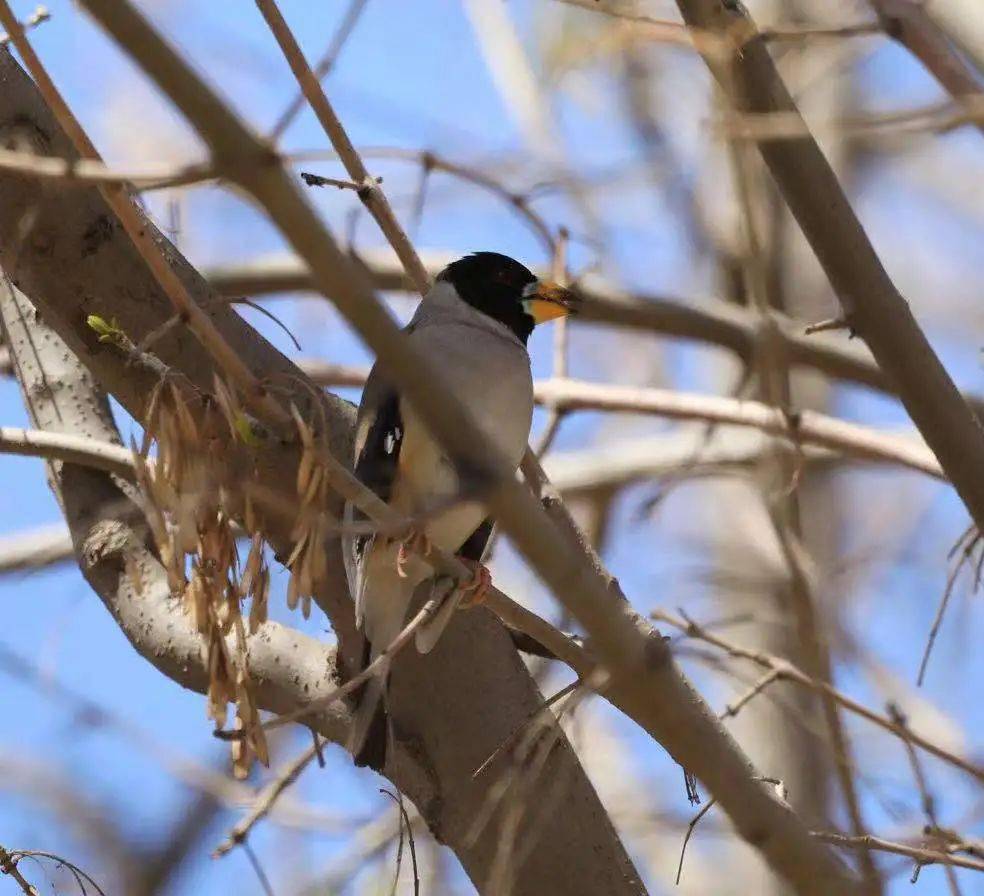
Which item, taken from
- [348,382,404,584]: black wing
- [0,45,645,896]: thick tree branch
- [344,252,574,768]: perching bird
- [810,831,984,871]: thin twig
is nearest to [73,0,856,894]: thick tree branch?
[810,831,984,871]: thin twig

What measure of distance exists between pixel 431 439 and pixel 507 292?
209 centimetres

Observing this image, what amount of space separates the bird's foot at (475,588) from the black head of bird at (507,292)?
1537 mm

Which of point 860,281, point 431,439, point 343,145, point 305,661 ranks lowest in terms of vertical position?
point 305,661

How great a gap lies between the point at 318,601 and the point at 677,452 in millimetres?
3465

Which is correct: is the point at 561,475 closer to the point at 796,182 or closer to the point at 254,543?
the point at 796,182

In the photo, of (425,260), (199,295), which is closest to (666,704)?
(199,295)

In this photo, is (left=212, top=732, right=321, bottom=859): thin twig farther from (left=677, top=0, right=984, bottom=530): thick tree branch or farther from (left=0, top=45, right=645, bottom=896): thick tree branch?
(left=677, top=0, right=984, bottom=530): thick tree branch

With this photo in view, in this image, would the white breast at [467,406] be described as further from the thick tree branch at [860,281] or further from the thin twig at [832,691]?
the thick tree branch at [860,281]

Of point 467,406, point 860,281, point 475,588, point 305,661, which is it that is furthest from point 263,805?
point 860,281

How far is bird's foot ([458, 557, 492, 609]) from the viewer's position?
278 centimetres

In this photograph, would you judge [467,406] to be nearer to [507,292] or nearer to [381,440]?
[381,440]

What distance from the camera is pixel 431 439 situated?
114 inches

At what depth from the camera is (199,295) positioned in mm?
3250

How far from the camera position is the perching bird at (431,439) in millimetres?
3248
